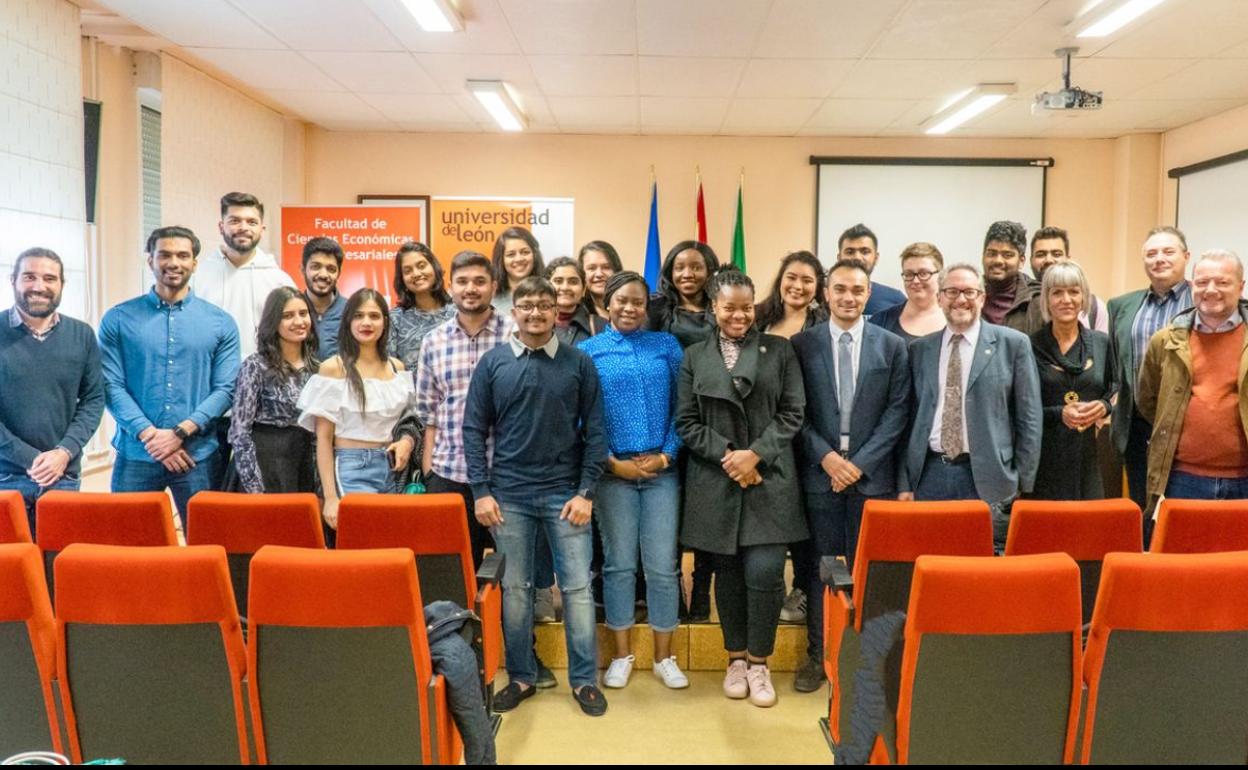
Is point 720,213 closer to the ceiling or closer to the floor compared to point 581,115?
closer to the floor

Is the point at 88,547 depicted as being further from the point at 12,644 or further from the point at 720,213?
the point at 720,213

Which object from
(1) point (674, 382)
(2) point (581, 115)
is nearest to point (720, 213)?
(2) point (581, 115)

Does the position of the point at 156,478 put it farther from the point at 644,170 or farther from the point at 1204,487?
the point at 644,170

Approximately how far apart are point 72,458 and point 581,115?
187 inches

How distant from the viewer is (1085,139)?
7672mm

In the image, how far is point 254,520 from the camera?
2.46 metres

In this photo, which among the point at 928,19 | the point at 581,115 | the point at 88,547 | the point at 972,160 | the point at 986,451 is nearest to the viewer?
the point at 88,547

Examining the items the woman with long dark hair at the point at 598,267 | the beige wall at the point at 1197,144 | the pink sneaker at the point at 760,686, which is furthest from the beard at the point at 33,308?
the beige wall at the point at 1197,144

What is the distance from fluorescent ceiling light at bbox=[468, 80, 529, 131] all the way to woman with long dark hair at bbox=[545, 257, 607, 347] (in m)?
2.81

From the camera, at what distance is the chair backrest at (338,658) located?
1773mm

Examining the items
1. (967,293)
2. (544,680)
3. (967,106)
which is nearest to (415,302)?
(544,680)

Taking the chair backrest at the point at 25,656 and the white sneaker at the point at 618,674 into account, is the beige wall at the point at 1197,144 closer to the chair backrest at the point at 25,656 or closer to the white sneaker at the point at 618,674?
the white sneaker at the point at 618,674

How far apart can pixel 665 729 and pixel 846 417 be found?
1285mm

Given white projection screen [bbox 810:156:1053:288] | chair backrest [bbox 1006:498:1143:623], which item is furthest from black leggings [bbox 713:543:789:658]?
white projection screen [bbox 810:156:1053:288]
